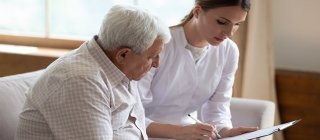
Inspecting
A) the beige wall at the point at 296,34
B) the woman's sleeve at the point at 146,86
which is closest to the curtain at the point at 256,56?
the beige wall at the point at 296,34

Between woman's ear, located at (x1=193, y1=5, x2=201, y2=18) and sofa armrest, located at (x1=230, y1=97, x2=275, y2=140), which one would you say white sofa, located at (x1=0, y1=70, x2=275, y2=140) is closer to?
sofa armrest, located at (x1=230, y1=97, x2=275, y2=140)

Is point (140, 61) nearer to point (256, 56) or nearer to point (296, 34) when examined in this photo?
point (256, 56)

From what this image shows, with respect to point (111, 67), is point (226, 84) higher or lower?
lower

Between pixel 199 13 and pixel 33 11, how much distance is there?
1.75m

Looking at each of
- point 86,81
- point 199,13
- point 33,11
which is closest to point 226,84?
point 199,13

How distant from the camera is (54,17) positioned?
3.11m

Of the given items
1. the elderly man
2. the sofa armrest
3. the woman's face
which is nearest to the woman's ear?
the woman's face

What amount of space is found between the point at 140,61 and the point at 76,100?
25 cm

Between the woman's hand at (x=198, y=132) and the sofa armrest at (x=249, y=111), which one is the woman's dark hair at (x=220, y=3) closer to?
the woman's hand at (x=198, y=132)

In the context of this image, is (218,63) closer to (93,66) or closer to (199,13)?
(199,13)

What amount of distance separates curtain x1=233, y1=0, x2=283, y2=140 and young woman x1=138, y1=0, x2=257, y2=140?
710mm

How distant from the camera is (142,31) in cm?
126

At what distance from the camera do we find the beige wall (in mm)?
2631

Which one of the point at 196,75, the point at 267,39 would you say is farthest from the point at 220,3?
the point at 267,39
